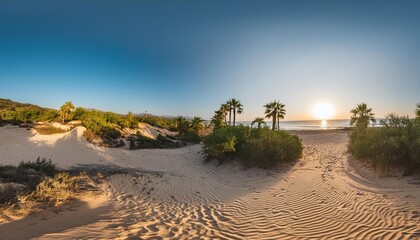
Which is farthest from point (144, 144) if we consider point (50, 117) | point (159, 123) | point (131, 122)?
point (159, 123)

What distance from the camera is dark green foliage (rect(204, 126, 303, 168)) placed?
47.9 feet

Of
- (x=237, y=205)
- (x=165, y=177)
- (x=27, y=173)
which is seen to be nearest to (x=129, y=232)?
(x=237, y=205)

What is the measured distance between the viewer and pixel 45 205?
7254mm

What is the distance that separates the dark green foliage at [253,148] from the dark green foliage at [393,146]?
370cm

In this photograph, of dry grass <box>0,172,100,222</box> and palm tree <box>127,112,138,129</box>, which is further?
palm tree <box>127,112,138,129</box>

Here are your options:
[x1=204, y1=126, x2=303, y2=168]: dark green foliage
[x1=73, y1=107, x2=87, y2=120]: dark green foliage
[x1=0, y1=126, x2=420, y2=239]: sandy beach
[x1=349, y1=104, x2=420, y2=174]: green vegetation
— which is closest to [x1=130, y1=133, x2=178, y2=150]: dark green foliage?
[x1=73, y1=107, x2=87, y2=120]: dark green foliage

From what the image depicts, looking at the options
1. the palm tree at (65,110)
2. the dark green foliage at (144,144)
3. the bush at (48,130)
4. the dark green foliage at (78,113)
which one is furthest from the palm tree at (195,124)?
the bush at (48,130)

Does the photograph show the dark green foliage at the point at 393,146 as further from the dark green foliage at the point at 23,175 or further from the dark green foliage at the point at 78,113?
the dark green foliage at the point at 78,113

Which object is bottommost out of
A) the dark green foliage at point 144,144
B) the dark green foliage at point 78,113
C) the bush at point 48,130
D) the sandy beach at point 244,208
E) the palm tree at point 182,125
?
the sandy beach at point 244,208

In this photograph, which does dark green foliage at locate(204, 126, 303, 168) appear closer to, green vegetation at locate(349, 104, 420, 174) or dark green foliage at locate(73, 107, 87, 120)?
green vegetation at locate(349, 104, 420, 174)

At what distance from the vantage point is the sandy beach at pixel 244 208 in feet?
19.2

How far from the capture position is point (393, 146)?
426 inches

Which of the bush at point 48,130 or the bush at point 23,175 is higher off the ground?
the bush at point 48,130

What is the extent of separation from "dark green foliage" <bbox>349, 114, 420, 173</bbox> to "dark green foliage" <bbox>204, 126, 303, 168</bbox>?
370cm
